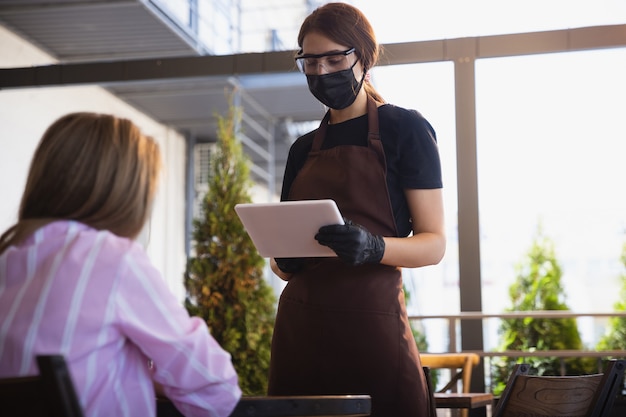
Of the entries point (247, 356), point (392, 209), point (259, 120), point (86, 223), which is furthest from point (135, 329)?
point (259, 120)

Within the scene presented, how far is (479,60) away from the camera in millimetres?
4652

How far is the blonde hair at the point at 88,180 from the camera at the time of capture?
1.25 meters

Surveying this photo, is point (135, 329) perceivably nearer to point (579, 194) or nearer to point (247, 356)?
point (247, 356)

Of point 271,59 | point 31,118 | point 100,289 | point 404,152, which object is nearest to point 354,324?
point 404,152

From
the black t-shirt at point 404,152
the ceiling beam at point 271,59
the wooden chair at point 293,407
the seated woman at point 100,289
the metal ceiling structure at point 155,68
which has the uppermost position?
the metal ceiling structure at point 155,68

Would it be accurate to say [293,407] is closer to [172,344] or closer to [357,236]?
[172,344]

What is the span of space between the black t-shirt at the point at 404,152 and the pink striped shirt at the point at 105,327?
69cm

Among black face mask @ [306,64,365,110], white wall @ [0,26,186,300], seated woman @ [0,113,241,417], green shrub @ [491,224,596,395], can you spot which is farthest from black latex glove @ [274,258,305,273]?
white wall @ [0,26,186,300]

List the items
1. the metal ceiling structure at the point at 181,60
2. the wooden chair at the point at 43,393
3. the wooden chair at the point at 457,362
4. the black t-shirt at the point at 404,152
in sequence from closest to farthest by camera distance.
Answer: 1. the wooden chair at the point at 43,393
2. the black t-shirt at the point at 404,152
3. the wooden chair at the point at 457,362
4. the metal ceiling structure at the point at 181,60

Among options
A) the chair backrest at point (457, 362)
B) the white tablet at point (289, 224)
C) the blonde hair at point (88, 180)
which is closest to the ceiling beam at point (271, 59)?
the chair backrest at point (457, 362)

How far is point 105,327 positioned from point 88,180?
234 mm

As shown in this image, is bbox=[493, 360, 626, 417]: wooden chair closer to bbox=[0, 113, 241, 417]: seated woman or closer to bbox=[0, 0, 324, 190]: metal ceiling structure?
bbox=[0, 113, 241, 417]: seated woman

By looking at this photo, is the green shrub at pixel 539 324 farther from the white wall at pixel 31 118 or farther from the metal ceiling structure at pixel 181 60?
the white wall at pixel 31 118

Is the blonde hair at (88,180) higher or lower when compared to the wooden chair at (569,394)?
higher
